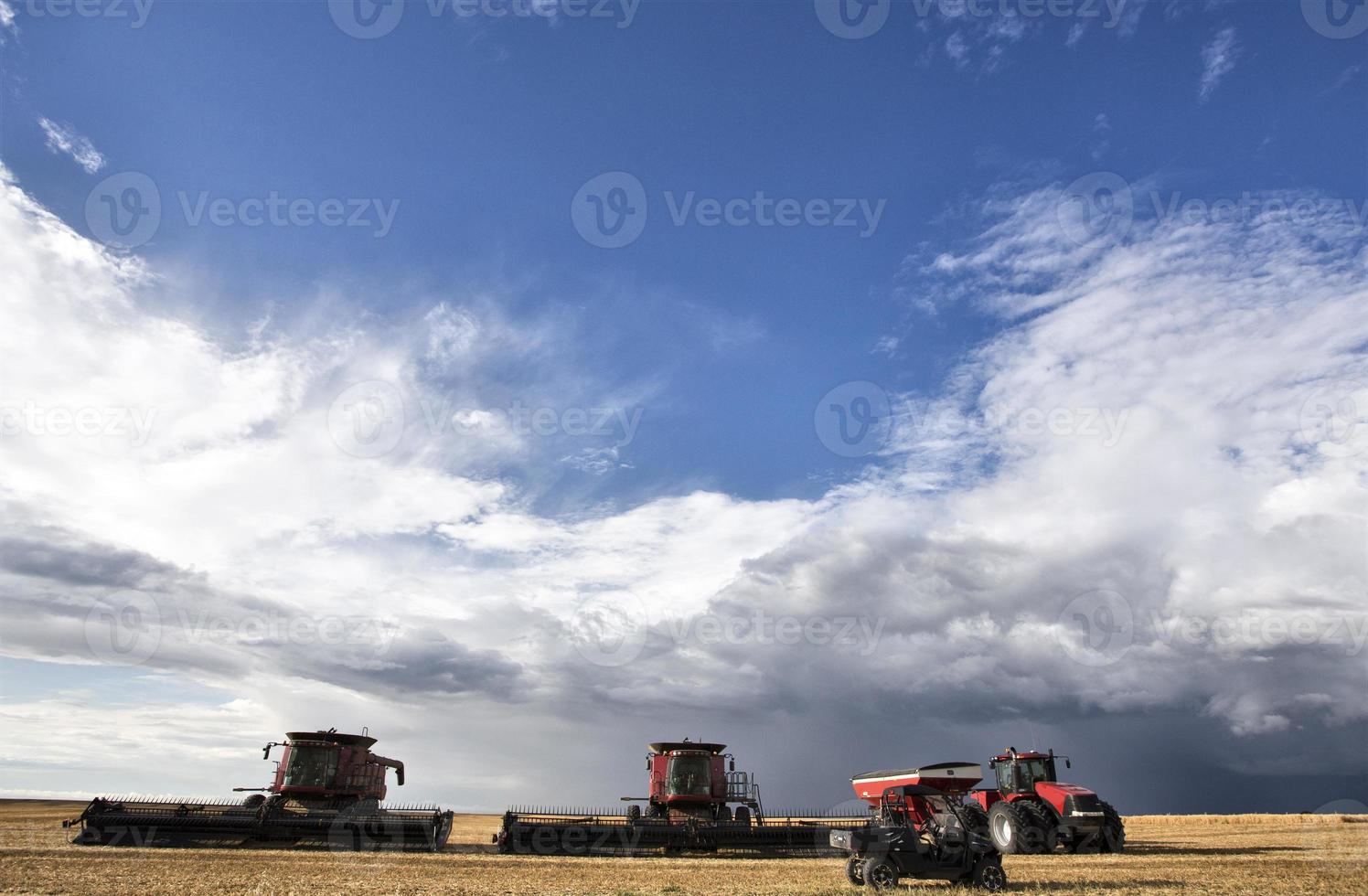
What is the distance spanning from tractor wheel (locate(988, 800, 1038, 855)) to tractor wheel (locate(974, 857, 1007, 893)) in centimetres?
947

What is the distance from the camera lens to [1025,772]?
29500 mm

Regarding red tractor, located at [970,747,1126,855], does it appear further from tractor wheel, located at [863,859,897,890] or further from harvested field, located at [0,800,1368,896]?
tractor wheel, located at [863,859,897,890]

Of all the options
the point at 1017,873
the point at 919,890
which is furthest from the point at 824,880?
the point at 1017,873

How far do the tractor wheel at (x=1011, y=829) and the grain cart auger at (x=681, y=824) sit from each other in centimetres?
463

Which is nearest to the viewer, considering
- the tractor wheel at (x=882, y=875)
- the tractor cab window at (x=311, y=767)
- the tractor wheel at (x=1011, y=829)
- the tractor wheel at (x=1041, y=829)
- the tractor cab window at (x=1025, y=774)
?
the tractor wheel at (x=882, y=875)

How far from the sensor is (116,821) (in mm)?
29953

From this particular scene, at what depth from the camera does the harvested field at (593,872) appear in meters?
17.7

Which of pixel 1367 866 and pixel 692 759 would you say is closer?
pixel 1367 866

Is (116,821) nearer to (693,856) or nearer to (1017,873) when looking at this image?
(693,856)

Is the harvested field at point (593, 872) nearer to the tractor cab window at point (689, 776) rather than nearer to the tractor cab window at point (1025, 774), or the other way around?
Answer: the tractor cab window at point (1025, 774)

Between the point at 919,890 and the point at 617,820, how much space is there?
59.3ft

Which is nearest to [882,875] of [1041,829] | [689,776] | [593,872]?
[593,872]

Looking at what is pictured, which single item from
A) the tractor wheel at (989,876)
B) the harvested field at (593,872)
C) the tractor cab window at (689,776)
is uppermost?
the tractor cab window at (689,776)

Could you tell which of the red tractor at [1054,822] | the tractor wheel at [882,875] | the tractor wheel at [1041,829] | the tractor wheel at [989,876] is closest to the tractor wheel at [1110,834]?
the red tractor at [1054,822]
